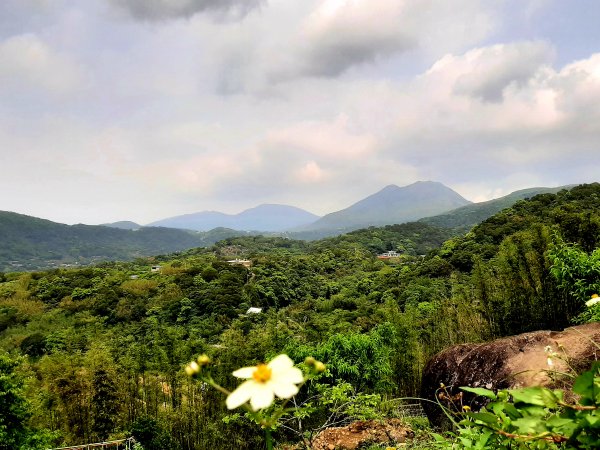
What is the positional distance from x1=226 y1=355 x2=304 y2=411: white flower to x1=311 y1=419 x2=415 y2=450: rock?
7.90 metres

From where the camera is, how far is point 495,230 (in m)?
32.8

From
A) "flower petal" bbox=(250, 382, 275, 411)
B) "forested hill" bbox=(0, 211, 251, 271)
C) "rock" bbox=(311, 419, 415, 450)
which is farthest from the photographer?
"forested hill" bbox=(0, 211, 251, 271)

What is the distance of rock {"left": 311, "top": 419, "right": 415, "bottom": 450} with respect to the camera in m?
7.84

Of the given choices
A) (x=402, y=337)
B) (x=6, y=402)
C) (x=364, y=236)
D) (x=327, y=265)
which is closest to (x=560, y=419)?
(x=6, y=402)

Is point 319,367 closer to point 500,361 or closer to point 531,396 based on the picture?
point 531,396

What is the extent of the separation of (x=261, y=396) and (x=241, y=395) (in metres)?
0.05

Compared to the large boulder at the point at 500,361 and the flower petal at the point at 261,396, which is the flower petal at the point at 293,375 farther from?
the large boulder at the point at 500,361

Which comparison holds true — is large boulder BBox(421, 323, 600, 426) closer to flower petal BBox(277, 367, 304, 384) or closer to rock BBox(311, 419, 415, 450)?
rock BBox(311, 419, 415, 450)

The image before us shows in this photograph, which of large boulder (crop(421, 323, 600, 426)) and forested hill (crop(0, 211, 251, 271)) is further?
forested hill (crop(0, 211, 251, 271))

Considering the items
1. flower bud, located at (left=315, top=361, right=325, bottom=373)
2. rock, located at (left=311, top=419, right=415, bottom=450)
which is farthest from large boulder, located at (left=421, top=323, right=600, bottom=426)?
flower bud, located at (left=315, top=361, right=325, bottom=373)

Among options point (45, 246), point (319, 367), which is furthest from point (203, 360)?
point (45, 246)

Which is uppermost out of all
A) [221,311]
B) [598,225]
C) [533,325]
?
[598,225]

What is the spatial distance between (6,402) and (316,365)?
30.4ft

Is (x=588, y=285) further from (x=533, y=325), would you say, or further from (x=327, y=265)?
(x=327, y=265)
